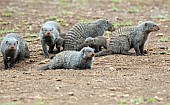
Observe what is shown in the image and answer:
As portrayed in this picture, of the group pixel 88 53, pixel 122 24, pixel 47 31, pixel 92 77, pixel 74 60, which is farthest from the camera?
pixel 122 24

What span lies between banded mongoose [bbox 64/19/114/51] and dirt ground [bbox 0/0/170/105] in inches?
24.1

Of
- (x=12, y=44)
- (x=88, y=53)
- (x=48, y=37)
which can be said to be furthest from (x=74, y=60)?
(x=48, y=37)

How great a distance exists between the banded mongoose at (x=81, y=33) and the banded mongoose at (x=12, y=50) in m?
0.87

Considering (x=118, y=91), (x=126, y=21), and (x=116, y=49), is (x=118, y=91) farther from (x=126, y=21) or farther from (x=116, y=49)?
(x=126, y=21)

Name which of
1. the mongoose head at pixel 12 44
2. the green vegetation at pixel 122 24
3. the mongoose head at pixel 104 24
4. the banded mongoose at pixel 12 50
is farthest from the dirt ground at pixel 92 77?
the mongoose head at pixel 104 24

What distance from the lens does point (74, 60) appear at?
8.09 meters

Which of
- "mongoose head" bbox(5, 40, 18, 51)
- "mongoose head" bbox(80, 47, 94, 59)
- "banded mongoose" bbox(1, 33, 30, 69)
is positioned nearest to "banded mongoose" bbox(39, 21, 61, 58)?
"banded mongoose" bbox(1, 33, 30, 69)

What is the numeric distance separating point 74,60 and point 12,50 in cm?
121

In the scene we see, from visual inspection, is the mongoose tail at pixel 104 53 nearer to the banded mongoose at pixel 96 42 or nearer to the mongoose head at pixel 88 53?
the banded mongoose at pixel 96 42

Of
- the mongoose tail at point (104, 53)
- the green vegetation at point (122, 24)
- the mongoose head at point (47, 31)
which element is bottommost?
the mongoose tail at point (104, 53)

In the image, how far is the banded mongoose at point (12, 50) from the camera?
8570mm

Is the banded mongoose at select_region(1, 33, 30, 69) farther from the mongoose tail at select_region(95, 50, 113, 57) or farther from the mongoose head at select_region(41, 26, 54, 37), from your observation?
the mongoose tail at select_region(95, 50, 113, 57)

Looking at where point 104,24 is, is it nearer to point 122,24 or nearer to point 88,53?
point 122,24

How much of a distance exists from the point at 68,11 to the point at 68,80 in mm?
8019
